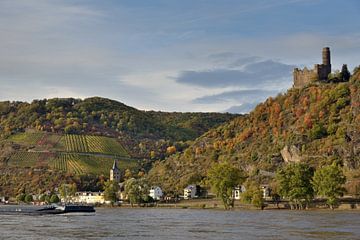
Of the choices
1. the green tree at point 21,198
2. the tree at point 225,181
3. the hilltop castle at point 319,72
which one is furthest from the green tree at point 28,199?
the tree at point 225,181

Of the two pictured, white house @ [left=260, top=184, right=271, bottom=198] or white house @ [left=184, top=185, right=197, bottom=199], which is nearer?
white house @ [left=260, top=184, right=271, bottom=198]

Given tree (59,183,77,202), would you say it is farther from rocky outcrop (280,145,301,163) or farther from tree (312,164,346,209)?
tree (312,164,346,209)

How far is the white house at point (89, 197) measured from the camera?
18080 centimetres

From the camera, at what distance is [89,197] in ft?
606

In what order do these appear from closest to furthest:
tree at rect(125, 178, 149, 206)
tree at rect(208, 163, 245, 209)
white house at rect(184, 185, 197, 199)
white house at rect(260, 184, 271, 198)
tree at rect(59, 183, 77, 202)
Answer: tree at rect(208, 163, 245, 209), white house at rect(260, 184, 271, 198), tree at rect(125, 178, 149, 206), white house at rect(184, 185, 197, 199), tree at rect(59, 183, 77, 202)

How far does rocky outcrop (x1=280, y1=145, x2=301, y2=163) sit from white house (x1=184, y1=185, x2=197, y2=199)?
24271mm

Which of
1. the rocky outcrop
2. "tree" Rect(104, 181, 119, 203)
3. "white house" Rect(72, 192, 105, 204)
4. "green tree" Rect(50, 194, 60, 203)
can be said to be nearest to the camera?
the rocky outcrop

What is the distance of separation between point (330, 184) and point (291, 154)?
1554 inches

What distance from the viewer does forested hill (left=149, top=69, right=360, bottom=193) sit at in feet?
453

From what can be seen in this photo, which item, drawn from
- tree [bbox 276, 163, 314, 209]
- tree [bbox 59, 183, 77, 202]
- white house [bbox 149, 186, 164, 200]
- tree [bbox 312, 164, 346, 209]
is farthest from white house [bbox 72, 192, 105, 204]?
tree [bbox 312, 164, 346, 209]

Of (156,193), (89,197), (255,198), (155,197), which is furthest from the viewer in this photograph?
(89,197)

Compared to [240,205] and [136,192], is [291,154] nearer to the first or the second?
[240,205]

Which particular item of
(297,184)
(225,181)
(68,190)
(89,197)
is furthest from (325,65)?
(68,190)

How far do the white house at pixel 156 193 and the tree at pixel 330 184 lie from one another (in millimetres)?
62219
